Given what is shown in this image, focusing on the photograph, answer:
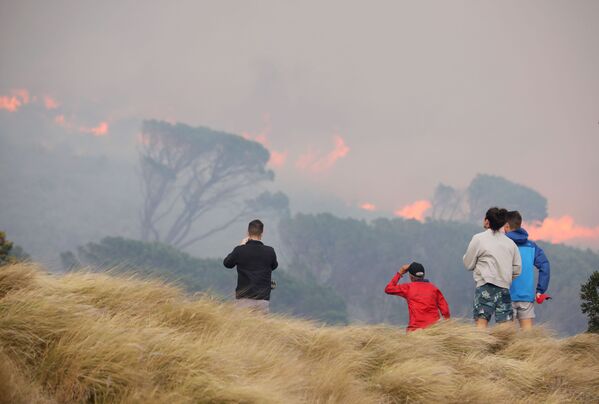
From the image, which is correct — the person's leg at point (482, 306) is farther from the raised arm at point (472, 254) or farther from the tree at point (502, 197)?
the tree at point (502, 197)

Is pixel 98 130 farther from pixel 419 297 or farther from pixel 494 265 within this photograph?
pixel 494 265

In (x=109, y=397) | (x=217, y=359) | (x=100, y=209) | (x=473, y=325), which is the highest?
(x=100, y=209)

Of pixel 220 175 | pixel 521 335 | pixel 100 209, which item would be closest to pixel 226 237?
pixel 100 209

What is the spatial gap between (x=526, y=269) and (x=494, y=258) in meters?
0.65

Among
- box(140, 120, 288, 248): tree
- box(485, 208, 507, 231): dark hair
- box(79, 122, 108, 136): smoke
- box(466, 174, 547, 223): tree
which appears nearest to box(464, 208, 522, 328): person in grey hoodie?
box(485, 208, 507, 231): dark hair

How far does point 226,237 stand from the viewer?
307 feet

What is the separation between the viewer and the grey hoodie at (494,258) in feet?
24.3

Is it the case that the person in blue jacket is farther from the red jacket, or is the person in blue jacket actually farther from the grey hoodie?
the red jacket

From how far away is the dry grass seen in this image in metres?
4.37

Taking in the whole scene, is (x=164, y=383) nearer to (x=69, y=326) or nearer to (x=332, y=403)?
(x=69, y=326)

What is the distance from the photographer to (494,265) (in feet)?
24.4

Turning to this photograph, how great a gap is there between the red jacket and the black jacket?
1.40 metres

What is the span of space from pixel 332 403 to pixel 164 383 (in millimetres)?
1283

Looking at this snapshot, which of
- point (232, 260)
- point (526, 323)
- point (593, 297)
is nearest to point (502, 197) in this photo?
point (593, 297)
